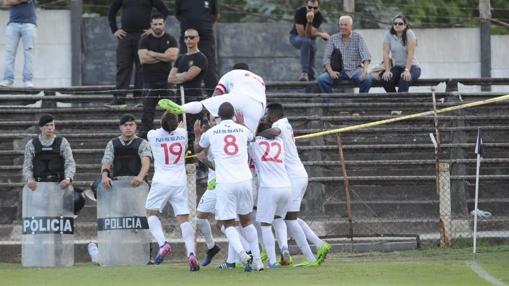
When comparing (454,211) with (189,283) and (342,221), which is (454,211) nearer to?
(342,221)

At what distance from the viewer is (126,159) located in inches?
876

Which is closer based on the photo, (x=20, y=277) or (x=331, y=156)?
(x=20, y=277)

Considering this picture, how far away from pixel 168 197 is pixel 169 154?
2.07 ft

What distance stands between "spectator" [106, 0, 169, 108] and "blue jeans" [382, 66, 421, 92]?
13.1ft

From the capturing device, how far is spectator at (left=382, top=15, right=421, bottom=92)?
84.2ft

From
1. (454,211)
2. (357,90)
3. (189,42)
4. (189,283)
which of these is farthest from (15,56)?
(189,283)

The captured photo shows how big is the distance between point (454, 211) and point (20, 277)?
8309 mm

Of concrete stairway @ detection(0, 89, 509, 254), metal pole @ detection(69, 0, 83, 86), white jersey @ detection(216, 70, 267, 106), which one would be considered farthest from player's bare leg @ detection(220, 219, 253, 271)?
metal pole @ detection(69, 0, 83, 86)

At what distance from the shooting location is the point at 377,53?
2836 centimetres

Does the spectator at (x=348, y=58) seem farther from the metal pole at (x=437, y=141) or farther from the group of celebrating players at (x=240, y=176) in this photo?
the group of celebrating players at (x=240, y=176)

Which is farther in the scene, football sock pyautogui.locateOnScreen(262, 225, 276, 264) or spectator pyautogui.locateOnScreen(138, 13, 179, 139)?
spectator pyautogui.locateOnScreen(138, 13, 179, 139)

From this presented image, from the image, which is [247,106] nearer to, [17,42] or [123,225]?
[123,225]

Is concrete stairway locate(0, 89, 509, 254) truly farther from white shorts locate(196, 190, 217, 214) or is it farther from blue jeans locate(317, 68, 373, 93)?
white shorts locate(196, 190, 217, 214)

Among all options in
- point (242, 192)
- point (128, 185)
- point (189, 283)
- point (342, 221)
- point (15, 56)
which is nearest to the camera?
point (189, 283)
